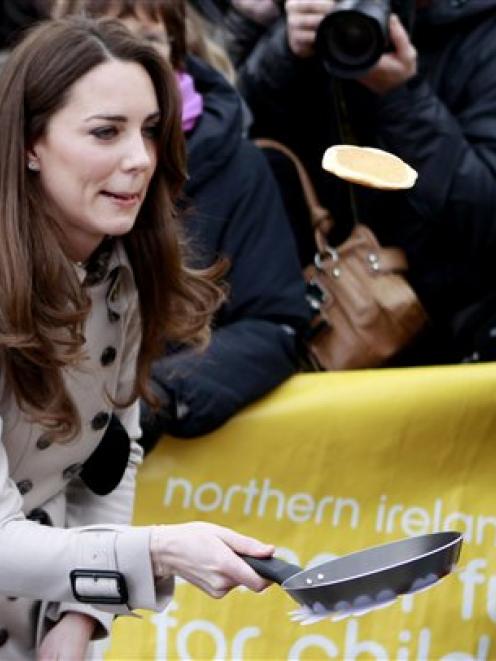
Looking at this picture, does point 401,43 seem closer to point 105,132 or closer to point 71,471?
point 105,132

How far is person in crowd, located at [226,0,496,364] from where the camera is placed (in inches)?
165

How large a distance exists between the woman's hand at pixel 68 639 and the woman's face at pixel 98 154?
0.68m

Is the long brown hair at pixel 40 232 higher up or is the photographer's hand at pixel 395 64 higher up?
the long brown hair at pixel 40 232

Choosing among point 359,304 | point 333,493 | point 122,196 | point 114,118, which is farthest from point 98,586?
point 359,304

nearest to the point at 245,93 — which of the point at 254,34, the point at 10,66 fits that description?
the point at 254,34

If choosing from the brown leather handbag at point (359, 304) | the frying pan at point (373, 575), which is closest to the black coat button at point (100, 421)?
the frying pan at point (373, 575)

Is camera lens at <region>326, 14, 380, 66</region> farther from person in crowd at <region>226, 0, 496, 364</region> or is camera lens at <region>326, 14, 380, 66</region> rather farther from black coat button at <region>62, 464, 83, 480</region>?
black coat button at <region>62, 464, 83, 480</region>

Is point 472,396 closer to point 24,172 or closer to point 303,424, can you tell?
point 303,424

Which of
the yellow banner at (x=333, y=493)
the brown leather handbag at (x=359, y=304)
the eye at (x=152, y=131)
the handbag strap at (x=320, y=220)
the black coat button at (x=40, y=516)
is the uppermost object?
the eye at (x=152, y=131)

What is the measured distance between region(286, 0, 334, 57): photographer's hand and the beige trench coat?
4.24 feet

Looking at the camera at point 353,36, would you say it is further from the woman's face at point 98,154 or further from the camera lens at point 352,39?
the woman's face at point 98,154

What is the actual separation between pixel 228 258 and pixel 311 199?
1.68ft

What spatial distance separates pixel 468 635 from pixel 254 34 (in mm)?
1924

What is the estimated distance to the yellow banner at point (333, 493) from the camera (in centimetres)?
400
